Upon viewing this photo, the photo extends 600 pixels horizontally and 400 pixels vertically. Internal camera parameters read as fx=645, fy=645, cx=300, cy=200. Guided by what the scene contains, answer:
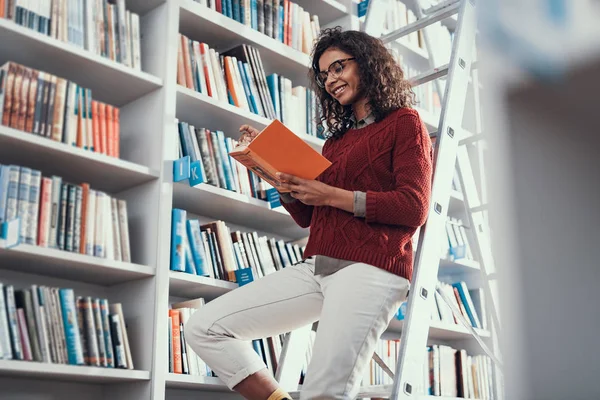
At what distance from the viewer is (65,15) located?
6.29ft

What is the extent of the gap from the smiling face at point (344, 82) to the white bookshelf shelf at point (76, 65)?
673mm

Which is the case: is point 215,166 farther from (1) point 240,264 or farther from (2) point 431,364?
(2) point 431,364

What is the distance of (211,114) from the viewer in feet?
7.57

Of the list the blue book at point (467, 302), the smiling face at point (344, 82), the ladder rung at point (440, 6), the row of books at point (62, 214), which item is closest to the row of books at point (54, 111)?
the row of books at point (62, 214)

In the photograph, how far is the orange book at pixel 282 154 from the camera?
1.42 metres

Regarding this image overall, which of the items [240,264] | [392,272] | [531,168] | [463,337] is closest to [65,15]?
[240,264]

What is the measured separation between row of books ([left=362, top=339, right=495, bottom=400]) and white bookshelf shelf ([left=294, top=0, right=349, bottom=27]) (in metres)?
1.42

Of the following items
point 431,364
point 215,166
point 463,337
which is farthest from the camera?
point 463,337

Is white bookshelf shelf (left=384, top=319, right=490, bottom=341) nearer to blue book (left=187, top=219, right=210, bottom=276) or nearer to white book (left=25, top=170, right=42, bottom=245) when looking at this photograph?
blue book (left=187, top=219, right=210, bottom=276)

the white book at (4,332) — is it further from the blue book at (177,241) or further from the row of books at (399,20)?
the row of books at (399,20)

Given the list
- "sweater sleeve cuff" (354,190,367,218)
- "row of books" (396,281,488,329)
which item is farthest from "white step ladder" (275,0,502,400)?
"row of books" (396,281,488,329)

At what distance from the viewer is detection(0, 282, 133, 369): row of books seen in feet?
5.38

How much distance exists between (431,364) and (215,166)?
4.41 ft

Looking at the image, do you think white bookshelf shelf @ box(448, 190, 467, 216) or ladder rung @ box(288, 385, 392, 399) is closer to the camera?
ladder rung @ box(288, 385, 392, 399)
